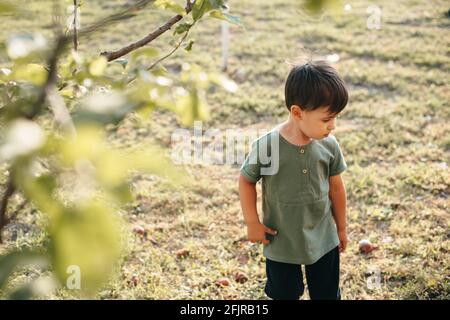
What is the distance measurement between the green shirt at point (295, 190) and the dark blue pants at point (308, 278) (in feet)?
0.23

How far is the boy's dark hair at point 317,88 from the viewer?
1979 mm

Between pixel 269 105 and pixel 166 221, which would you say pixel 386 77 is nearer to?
pixel 269 105

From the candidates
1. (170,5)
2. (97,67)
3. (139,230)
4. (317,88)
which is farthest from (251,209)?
(139,230)

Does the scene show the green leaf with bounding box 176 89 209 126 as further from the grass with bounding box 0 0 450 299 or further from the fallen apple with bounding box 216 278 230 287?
the fallen apple with bounding box 216 278 230 287

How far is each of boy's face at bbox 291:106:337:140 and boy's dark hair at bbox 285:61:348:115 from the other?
18 mm

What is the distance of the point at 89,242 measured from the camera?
49cm

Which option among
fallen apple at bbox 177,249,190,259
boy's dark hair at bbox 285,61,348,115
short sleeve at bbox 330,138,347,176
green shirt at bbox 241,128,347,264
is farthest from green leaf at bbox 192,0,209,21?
fallen apple at bbox 177,249,190,259

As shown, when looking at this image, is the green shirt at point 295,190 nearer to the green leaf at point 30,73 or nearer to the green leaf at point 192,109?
the green leaf at point 192,109

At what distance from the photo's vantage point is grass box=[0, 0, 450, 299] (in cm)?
300

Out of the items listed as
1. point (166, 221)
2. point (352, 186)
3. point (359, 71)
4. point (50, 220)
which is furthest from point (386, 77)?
point (50, 220)

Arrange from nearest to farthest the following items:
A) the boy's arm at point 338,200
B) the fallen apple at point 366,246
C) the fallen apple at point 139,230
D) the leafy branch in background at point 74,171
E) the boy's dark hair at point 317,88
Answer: the leafy branch in background at point 74,171, the boy's dark hair at point 317,88, the boy's arm at point 338,200, the fallen apple at point 366,246, the fallen apple at point 139,230

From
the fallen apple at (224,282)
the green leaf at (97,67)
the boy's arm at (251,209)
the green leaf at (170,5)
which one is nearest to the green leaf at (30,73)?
the green leaf at (97,67)

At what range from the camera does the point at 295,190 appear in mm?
2158

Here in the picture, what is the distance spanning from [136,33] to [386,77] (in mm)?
3843
